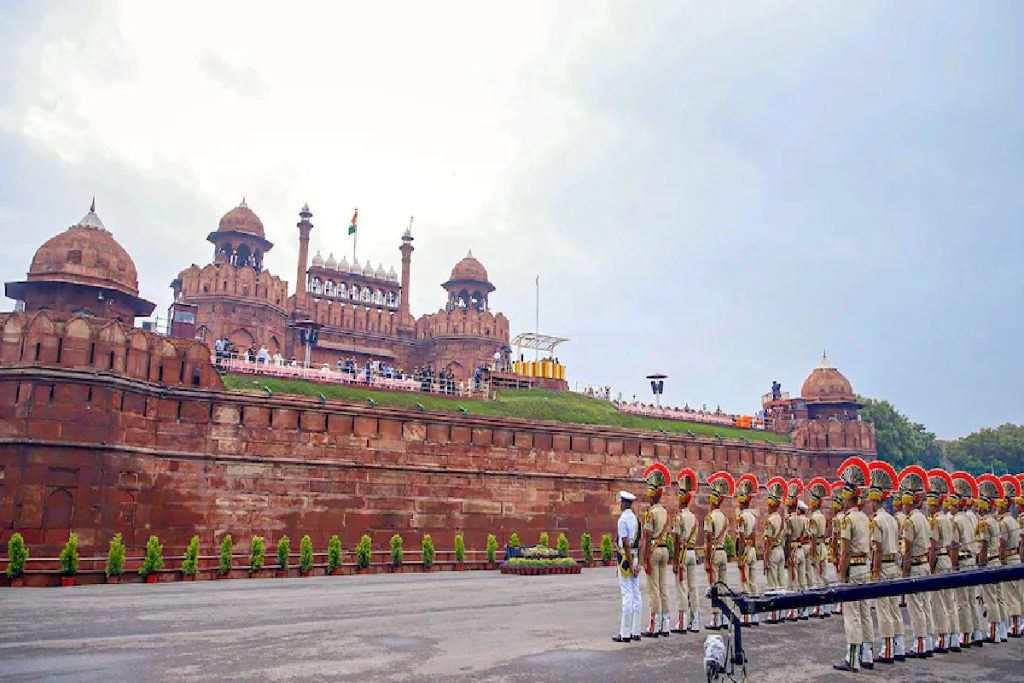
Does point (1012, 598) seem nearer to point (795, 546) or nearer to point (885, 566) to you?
point (885, 566)

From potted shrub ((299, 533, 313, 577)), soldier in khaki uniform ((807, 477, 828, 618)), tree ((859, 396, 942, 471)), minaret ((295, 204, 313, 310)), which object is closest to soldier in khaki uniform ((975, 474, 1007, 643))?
soldier in khaki uniform ((807, 477, 828, 618))

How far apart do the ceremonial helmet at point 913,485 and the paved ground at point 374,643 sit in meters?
2.00

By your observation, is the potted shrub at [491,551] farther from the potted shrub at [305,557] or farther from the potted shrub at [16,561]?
the potted shrub at [16,561]

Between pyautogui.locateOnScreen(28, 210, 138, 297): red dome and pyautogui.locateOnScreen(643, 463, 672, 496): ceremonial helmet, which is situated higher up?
pyautogui.locateOnScreen(28, 210, 138, 297): red dome

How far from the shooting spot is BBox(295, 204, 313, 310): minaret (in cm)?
3875

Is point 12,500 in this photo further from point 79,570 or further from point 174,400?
point 174,400

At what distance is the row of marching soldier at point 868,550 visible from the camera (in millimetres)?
9086

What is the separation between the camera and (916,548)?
9.79 m

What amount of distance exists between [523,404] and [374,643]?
20.0 m

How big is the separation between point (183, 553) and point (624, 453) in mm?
15753

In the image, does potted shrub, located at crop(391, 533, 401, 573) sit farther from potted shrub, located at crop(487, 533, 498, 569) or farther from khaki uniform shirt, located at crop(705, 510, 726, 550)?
khaki uniform shirt, located at crop(705, 510, 726, 550)

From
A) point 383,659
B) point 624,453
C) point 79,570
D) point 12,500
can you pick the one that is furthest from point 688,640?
point 624,453

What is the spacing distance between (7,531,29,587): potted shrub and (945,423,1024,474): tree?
7167cm

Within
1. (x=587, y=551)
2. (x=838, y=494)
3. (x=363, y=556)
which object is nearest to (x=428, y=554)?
(x=363, y=556)
